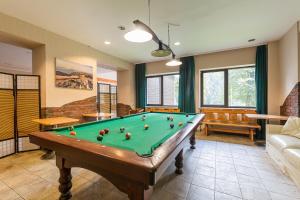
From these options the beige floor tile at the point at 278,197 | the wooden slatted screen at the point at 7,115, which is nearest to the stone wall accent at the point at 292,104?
the beige floor tile at the point at 278,197

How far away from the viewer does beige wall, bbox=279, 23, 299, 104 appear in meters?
3.21

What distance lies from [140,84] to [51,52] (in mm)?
3510

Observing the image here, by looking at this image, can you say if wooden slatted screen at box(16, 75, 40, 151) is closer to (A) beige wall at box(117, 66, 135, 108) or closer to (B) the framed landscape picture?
(B) the framed landscape picture

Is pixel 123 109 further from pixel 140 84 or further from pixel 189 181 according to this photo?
pixel 189 181

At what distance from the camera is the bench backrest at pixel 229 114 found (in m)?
4.54

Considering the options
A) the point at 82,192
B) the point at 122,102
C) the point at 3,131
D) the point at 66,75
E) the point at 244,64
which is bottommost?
the point at 82,192

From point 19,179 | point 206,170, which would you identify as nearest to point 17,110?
point 19,179

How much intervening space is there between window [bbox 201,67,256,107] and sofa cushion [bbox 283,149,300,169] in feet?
9.59

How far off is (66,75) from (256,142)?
544cm

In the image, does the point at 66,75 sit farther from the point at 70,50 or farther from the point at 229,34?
the point at 229,34

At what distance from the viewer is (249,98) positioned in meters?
4.73

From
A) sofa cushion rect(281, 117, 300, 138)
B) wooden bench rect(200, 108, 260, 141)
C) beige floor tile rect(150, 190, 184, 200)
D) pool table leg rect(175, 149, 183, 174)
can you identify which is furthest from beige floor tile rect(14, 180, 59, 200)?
wooden bench rect(200, 108, 260, 141)

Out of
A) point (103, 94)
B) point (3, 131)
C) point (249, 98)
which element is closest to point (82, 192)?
point (3, 131)

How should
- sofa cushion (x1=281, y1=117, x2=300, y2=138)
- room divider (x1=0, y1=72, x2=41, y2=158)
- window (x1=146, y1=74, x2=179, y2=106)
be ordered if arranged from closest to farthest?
sofa cushion (x1=281, y1=117, x2=300, y2=138)
room divider (x1=0, y1=72, x2=41, y2=158)
window (x1=146, y1=74, x2=179, y2=106)
